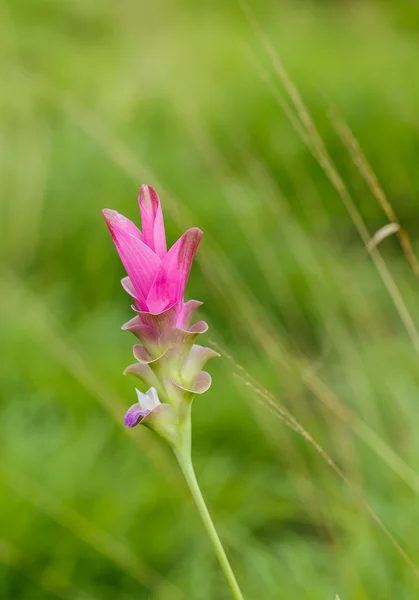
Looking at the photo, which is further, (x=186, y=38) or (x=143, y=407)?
(x=186, y=38)

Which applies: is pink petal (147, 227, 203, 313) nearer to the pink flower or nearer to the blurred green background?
the pink flower

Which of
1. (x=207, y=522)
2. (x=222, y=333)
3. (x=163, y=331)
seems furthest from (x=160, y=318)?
(x=222, y=333)

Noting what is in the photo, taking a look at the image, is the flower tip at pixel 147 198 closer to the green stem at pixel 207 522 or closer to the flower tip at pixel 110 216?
the flower tip at pixel 110 216

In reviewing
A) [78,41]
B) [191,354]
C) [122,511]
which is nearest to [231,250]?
[122,511]

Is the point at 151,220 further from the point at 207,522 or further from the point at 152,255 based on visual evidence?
the point at 207,522

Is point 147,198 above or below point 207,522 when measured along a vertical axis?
above

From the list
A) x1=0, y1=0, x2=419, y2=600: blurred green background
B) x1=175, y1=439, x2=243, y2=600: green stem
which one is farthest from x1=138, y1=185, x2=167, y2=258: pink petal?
x1=0, y1=0, x2=419, y2=600: blurred green background

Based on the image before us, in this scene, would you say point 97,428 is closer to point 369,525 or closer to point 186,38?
point 369,525
